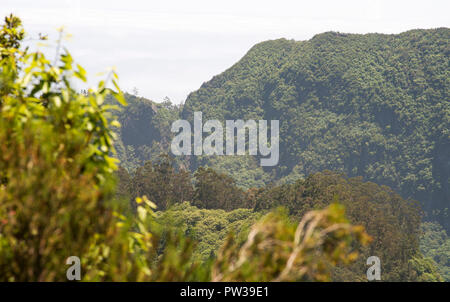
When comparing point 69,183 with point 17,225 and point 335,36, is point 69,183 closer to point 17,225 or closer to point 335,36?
point 17,225

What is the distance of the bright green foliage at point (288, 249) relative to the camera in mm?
3381

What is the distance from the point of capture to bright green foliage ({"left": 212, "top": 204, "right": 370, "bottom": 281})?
11.1ft

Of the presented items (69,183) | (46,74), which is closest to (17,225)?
(69,183)

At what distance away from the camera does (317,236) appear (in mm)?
3361

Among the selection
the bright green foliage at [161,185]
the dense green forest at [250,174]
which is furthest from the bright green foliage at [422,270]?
the bright green foliage at [161,185]

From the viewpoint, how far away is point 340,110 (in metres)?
117

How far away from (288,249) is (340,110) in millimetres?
116350

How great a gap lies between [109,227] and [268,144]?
11636 cm

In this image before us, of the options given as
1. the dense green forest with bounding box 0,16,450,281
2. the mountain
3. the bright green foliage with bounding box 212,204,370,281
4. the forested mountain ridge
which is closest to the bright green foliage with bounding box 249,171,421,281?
the dense green forest with bounding box 0,16,450,281

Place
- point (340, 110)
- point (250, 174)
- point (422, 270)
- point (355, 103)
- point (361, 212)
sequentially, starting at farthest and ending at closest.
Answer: point (340, 110) < point (355, 103) < point (250, 174) < point (422, 270) < point (361, 212)

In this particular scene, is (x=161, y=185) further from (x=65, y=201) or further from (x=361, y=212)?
(x=65, y=201)

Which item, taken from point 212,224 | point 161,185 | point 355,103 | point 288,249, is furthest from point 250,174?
point 288,249

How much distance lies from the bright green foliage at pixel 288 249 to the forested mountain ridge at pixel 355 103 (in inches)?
3500

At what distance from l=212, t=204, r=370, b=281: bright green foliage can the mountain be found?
88.0 m
